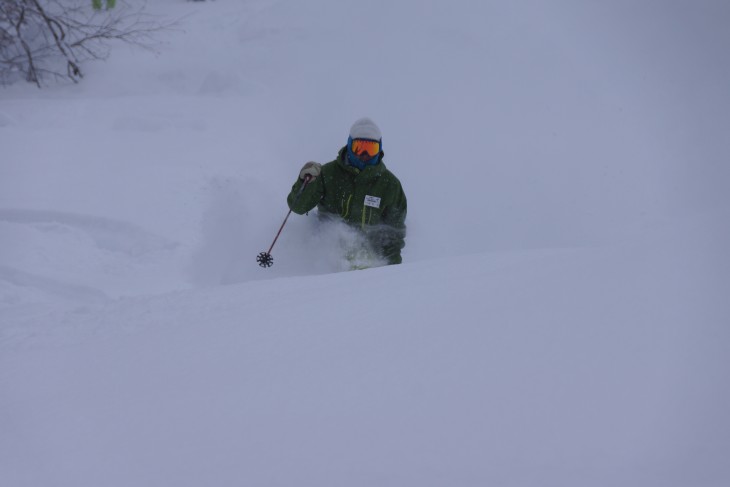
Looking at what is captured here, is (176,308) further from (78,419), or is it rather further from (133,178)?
(133,178)

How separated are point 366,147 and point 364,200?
0.54m

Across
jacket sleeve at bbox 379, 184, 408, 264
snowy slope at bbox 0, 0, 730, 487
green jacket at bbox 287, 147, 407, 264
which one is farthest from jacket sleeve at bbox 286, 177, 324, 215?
jacket sleeve at bbox 379, 184, 408, 264

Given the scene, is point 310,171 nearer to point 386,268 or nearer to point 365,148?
point 365,148

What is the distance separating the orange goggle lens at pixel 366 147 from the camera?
384 centimetres

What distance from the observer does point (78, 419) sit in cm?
138

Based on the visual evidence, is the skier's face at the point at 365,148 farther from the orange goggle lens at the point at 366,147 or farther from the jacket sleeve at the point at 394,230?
the jacket sleeve at the point at 394,230

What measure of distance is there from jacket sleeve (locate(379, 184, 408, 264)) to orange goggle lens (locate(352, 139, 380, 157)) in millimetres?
524

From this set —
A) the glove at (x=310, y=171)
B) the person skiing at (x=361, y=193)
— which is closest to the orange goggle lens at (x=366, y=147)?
the person skiing at (x=361, y=193)

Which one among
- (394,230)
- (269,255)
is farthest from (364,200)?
(269,255)

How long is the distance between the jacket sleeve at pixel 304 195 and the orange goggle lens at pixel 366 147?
49 centimetres

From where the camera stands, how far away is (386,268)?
2.57 m

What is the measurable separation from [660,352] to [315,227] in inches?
136

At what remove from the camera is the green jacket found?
163 inches

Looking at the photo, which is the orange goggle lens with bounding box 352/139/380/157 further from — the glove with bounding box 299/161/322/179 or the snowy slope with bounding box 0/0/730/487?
the snowy slope with bounding box 0/0/730/487
